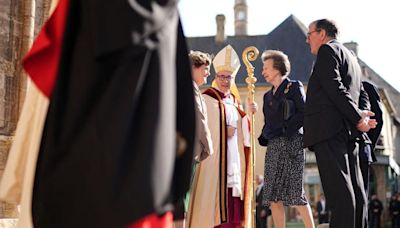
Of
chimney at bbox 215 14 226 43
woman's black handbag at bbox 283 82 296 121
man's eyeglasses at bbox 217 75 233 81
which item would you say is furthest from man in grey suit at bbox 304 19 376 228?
chimney at bbox 215 14 226 43

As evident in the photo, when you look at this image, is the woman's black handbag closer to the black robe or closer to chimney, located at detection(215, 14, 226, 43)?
the black robe

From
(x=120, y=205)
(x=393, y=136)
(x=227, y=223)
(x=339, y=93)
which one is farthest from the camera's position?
(x=393, y=136)

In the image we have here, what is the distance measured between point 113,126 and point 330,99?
12.2ft

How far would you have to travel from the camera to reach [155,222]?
2.05 m

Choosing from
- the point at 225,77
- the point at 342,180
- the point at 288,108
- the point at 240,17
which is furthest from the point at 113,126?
the point at 240,17

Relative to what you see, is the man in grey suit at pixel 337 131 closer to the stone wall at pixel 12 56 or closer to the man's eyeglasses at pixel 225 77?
the man's eyeglasses at pixel 225 77

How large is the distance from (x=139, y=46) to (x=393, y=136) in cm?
5372

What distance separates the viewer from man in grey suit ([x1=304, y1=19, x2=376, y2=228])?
197 inches

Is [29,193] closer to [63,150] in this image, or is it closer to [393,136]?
[63,150]

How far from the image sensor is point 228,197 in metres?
6.86

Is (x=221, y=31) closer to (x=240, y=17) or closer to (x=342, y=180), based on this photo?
(x=240, y=17)

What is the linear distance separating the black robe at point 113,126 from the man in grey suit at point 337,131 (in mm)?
3224

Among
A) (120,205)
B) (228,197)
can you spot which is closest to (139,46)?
(120,205)

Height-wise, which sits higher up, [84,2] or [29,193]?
[84,2]
